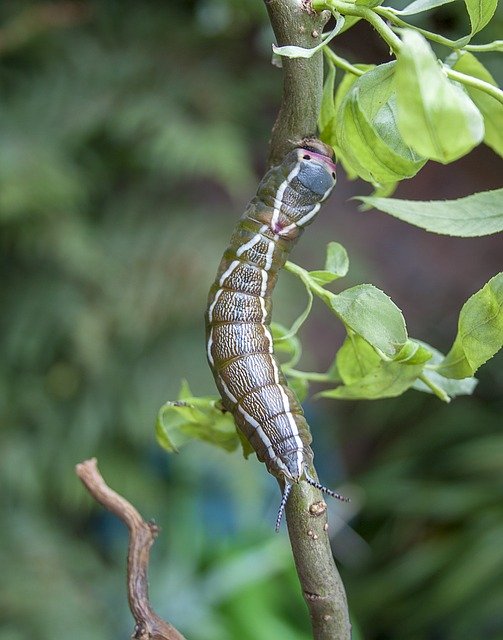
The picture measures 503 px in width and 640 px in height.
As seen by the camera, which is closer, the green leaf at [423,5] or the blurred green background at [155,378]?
the green leaf at [423,5]

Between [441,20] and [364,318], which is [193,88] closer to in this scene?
[441,20]

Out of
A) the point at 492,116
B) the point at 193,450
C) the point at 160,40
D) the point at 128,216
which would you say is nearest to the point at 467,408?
the point at 193,450

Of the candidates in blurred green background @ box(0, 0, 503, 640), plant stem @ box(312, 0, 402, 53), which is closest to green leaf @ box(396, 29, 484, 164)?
plant stem @ box(312, 0, 402, 53)

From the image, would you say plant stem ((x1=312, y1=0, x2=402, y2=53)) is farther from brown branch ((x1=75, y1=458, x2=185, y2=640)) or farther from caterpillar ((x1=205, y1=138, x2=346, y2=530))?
brown branch ((x1=75, y1=458, x2=185, y2=640))

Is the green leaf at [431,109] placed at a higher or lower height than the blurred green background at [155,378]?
lower

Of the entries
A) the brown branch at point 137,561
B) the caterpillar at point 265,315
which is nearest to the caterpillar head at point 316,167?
the caterpillar at point 265,315

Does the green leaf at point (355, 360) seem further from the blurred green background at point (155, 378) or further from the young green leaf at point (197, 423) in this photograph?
the blurred green background at point (155, 378)

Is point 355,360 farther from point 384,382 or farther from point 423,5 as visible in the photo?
point 423,5

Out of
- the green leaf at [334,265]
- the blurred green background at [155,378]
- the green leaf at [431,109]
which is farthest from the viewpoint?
the blurred green background at [155,378]
